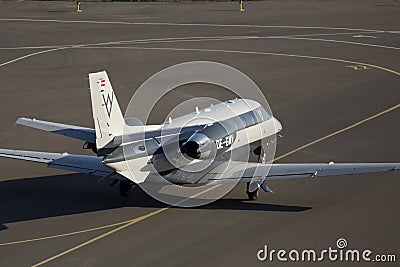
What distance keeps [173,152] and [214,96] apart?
24992mm

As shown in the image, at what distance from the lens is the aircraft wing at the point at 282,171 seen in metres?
33.4

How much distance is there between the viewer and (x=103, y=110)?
32312 millimetres

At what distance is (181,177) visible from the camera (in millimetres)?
34906

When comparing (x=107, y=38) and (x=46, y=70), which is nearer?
(x=46, y=70)

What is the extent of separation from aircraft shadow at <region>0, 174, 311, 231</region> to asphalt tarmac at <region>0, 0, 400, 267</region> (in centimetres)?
9

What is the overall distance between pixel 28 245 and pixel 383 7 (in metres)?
80.5

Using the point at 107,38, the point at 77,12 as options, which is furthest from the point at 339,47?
the point at 77,12

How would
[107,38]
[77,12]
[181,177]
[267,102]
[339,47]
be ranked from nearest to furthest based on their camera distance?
[181,177]
[267,102]
[339,47]
[107,38]
[77,12]

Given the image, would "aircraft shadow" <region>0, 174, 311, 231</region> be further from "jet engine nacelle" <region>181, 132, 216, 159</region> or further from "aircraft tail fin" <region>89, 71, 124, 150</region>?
"aircraft tail fin" <region>89, 71, 124, 150</region>

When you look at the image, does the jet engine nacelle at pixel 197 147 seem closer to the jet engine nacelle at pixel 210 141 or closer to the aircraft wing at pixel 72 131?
the jet engine nacelle at pixel 210 141

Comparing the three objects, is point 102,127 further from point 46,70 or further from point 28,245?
point 46,70

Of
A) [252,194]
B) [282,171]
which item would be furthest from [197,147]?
[252,194]

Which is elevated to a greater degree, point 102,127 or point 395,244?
point 102,127

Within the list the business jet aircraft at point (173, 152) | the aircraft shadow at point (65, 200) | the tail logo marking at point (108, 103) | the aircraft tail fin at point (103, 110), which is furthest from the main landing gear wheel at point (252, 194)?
the tail logo marking at point (108, 103)
